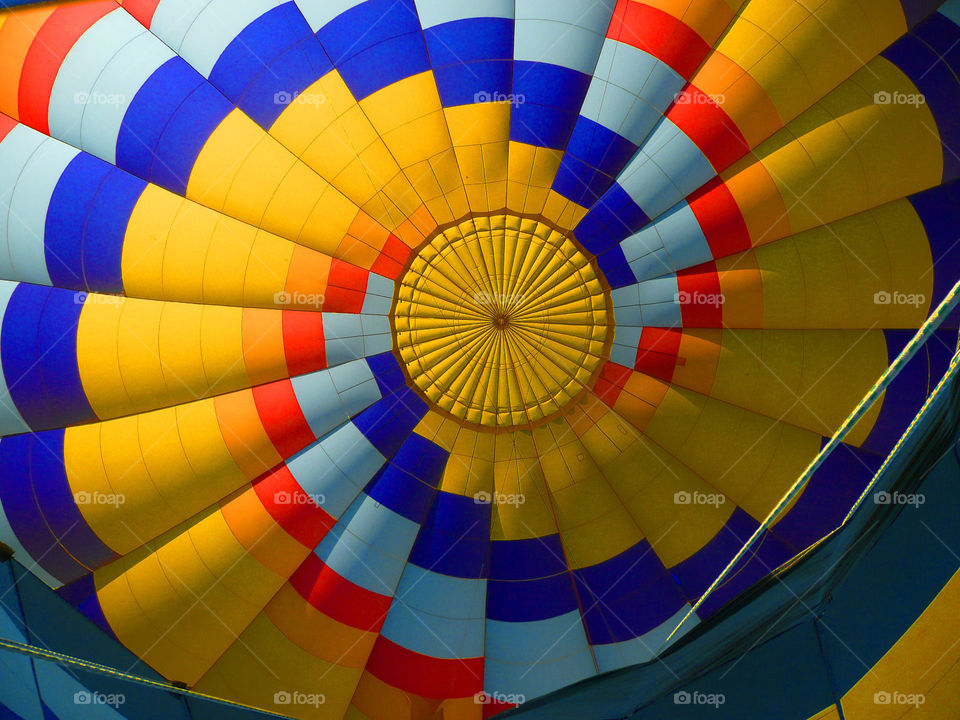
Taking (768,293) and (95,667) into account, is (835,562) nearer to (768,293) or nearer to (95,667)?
(768,293)

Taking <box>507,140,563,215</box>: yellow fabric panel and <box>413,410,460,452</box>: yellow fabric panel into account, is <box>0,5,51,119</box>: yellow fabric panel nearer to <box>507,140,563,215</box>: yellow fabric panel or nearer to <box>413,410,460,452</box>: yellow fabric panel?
<box>507,140,563,215</box>: yellow fabric panel

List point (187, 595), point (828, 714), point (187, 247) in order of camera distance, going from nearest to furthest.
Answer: point (828, 714) → point (187, 247) → point (187, 595)

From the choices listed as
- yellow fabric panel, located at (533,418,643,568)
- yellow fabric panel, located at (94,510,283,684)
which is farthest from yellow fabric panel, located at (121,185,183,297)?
yellow fabric panel, located at (533,418,643,568)

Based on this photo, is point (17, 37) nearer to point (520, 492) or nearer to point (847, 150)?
point (520, 492)

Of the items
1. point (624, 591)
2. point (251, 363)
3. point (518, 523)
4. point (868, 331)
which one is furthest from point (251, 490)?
point (868, 331)

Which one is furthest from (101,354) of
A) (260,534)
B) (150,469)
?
(260,534)

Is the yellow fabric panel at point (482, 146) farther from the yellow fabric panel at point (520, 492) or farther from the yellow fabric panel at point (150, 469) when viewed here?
the yellow fabric panel at point (150, 469)

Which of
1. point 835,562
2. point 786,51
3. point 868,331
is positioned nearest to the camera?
point 835,562
